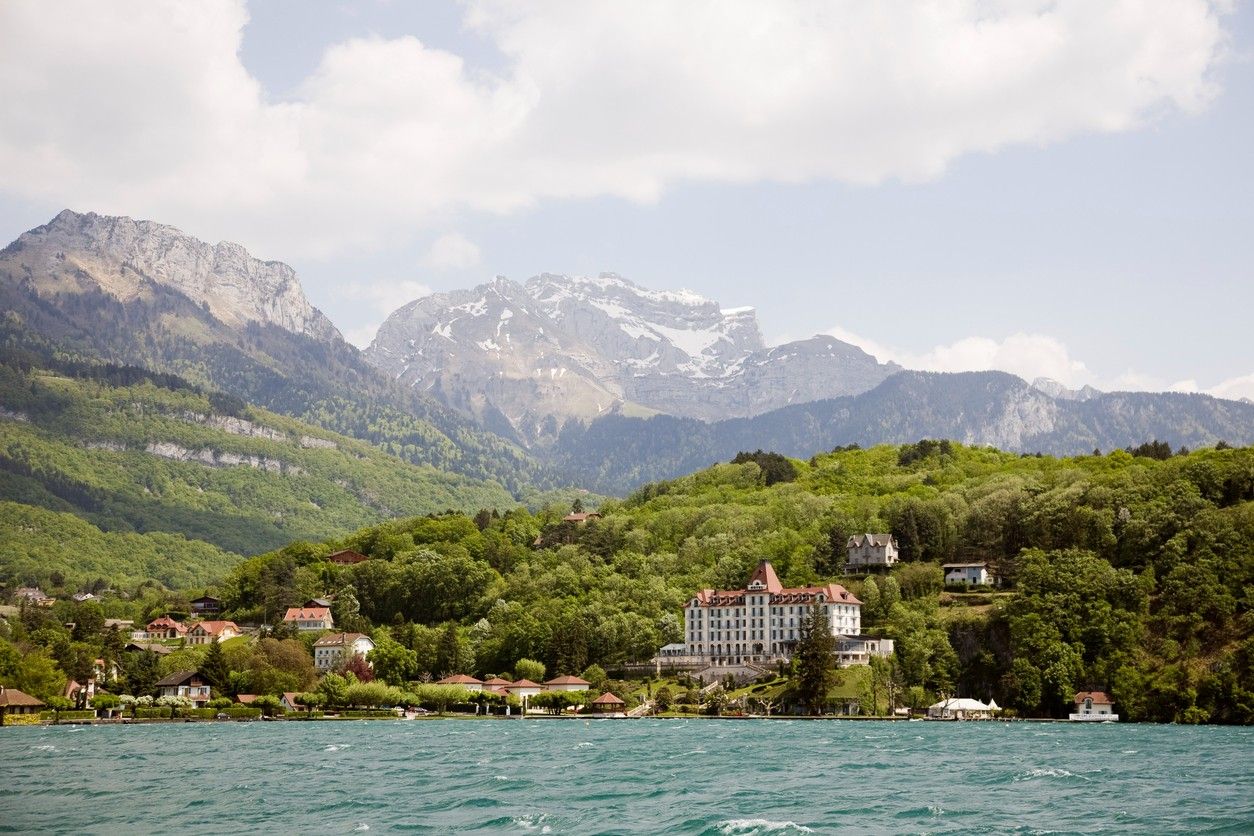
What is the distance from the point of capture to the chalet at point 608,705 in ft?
466

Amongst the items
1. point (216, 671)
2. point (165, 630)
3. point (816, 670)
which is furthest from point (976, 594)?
point (165, 630)

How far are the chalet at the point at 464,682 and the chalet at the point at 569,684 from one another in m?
7.76

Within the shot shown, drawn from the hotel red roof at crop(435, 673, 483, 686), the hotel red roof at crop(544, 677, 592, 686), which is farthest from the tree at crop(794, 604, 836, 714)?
the hotel red roof at crop(435, 673, 483, 686)

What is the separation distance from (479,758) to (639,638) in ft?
260

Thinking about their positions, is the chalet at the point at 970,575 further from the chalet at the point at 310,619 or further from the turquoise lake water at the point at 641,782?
the chalet at the point at 310,619

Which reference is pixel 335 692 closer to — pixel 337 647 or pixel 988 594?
pixel 337 647

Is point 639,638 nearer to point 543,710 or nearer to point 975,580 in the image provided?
point 543,710

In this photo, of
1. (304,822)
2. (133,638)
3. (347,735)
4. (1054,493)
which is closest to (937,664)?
(1054,493)

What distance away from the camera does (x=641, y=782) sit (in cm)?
6744

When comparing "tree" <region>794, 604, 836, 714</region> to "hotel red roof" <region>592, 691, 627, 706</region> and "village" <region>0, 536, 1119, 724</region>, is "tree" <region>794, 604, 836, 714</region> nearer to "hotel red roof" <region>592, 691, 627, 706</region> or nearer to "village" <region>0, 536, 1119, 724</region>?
"village" <region>0, 536, 1119, 724</region>

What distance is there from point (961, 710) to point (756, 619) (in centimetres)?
3411

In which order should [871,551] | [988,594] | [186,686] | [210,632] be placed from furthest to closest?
[210,632] → [871,551] → [988,594] → [186,686]

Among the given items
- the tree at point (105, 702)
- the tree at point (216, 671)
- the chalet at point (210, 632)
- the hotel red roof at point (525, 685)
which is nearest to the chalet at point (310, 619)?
the chalet at point (210, 632)

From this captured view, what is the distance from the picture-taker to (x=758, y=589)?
534 feet
